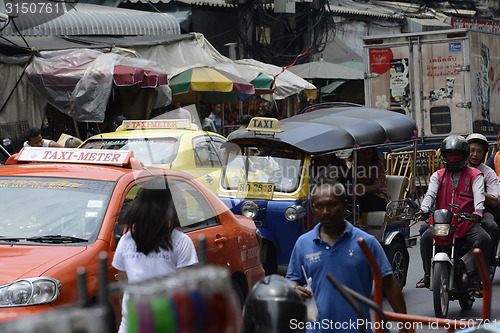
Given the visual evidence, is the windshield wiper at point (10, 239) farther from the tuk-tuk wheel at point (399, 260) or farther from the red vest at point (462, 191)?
the tuk-tuk wheel at point (399, 260)

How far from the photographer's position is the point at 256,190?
29.1 feet

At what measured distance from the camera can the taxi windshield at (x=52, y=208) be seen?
5.54m

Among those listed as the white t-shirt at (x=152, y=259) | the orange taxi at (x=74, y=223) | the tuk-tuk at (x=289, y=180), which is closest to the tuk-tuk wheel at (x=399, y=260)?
the tuk-tuk at (x=289, y=180)

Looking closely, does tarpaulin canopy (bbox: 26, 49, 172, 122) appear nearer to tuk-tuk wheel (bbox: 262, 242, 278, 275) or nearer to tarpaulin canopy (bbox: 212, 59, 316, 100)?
tarpaulin canopy (bbox: 212, 59, 316, 100)

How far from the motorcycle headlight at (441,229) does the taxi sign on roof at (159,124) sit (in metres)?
5.31

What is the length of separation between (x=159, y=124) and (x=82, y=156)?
5.39 metres

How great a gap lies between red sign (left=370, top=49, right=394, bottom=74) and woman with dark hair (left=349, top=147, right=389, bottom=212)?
775cm

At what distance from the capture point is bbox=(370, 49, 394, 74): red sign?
55.0ft

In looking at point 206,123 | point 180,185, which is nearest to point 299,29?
point 206,123

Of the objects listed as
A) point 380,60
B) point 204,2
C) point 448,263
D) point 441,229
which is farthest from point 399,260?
point 204,2

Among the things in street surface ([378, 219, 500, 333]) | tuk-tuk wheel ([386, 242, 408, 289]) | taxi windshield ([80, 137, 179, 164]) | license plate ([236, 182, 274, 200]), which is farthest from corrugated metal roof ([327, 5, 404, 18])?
tuk-tuk wheel ([386, 242, 408, 289])

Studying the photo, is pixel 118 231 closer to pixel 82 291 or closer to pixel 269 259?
pixel 269 259

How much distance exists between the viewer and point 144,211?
4.20m

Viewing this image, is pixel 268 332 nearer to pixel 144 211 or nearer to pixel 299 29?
pixel 144 211
